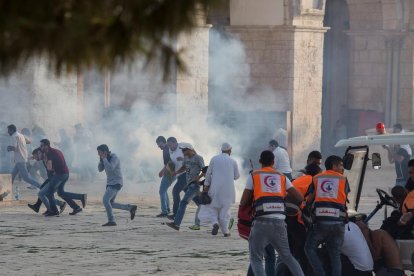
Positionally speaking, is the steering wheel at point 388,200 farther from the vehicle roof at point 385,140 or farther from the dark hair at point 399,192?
the vehicle roof at point 385,140

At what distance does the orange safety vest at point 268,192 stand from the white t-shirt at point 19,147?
13.2m

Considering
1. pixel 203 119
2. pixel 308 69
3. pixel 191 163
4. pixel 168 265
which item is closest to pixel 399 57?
pixel 308 69

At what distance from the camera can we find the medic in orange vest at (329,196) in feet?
37.3

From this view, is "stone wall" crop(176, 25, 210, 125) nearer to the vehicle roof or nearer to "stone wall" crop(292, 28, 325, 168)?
"stone wall" crop(292, 28, 325, 168)

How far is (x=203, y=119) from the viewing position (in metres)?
28.9

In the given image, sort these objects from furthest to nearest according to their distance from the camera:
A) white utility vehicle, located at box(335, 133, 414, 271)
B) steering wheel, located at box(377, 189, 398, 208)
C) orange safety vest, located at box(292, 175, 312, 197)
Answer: orange safety vest, located at box(292, 175, 312, 197), white utility vehicle, located at box(335, 133, 414, 271), steering wheel, located at box(377, 189, 398, 208)

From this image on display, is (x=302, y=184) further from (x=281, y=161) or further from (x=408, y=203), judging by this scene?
(x=281, y=161)

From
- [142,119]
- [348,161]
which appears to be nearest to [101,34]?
[348,161]

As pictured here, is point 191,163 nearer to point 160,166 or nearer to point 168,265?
point 168,265

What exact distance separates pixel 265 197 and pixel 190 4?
6.77 m

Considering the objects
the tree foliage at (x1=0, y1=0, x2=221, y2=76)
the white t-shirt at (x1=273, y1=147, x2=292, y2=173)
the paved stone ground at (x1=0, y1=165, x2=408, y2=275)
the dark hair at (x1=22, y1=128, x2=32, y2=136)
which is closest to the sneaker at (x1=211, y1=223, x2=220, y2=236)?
the paved stone ground at (x1=0, y1=165, x2=408, y2=275)

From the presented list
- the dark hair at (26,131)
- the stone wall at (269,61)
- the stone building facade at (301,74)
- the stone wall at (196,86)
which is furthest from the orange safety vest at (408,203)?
the stone wall at (269,61)

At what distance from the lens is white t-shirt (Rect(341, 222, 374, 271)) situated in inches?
446

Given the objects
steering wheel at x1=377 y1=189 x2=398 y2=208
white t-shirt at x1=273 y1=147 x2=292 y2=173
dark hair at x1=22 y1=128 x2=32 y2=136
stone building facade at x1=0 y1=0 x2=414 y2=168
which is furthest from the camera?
stone building facade at x1=0 y1=0 x2=414 y2=168
